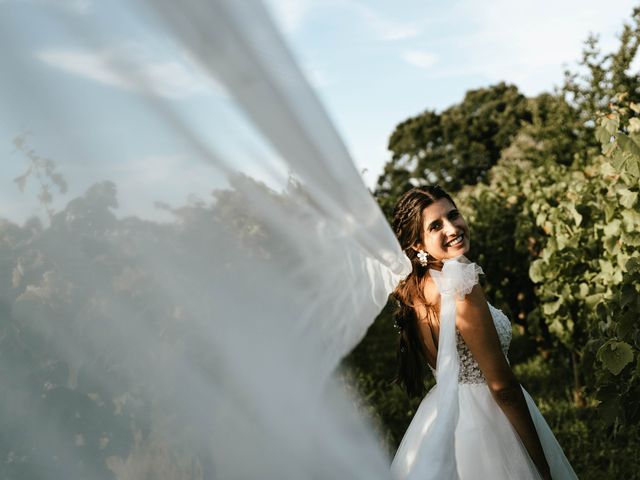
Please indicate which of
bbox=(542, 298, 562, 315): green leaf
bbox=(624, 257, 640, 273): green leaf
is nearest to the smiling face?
bbox=(624, 257, 640, 273): green leaf

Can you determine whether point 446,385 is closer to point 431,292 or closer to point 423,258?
point 431,292

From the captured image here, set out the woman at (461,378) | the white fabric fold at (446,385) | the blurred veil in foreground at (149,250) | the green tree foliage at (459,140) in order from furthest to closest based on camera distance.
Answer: the green tree foliage at (459,140) < the woman at (461,378) < the white fabric fold at (446,385) < the blurred veil in foreground at (149,250)

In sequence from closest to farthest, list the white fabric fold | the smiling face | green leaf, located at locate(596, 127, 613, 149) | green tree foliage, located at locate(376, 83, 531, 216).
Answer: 1. the white fabric fold
2. the smiling face
3. green leaf, located at locate(596, 127, 613, 149)
4. green tree foliage, located at locate(376, 83, 531, 216)

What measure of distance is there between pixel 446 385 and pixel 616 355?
1259 mm

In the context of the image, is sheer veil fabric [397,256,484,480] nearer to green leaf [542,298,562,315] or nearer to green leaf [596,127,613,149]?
green leaf [596,127,613,149]

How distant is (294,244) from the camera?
1438 mm

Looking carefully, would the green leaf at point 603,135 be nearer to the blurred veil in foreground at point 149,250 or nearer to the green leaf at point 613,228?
the green leaf at point 613,228

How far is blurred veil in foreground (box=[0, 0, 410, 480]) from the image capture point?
3.50 feet

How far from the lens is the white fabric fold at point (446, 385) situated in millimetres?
1792

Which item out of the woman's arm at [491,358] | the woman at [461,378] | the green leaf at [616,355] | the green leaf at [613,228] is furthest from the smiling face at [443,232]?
the green leaf at [613,228]

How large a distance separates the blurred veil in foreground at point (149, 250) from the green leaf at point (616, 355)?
1.89 metres

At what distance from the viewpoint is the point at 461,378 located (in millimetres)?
2264

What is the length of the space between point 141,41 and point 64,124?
191 millimetres

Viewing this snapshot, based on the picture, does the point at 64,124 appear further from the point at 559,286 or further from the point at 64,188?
the point at 559,286
